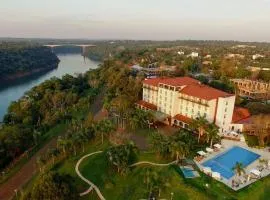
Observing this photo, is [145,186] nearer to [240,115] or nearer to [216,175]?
[216,175]

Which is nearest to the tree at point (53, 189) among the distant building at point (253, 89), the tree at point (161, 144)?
the tree at point (161, 144)

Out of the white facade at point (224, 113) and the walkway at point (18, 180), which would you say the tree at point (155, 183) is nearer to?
the walkway at point (18, 180)

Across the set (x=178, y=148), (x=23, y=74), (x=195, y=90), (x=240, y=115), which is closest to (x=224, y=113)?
(x=240, y=115)

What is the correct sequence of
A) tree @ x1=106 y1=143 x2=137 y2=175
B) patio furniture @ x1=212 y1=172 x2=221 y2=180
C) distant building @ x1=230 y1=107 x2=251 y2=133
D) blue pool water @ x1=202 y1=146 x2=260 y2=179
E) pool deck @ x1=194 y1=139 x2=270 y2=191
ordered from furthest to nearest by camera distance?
distant building @ x1=230 y1=107 x2=251 y2=133, blue pool water @ x1=202 y1=146 x2=260 y2=179, tree @ x1=106 y1=143 x2=137 y2=175, patio furniture @ x1=212 y1=172 x2=221 y2=180, pool deck @ x1=194 y1=139 x2=270 y2=191

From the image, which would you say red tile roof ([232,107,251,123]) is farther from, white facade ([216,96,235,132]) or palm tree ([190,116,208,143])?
palm tree ([190,116,208,143])

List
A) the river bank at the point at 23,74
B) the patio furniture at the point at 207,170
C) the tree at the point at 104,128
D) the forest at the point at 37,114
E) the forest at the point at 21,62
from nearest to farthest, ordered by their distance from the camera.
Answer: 1. the patio furniture at the point at 207,170
2. the forest at the point at 37,114
3. the tree at the point at 104,128
4. the river bank at the point at 23,74
5. the forest at the point at 21,62

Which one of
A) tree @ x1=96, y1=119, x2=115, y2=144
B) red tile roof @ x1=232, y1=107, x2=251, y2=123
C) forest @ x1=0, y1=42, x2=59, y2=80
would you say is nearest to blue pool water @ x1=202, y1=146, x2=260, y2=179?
red tile roof @ x1=232, y1=107, x2=251, y2=123

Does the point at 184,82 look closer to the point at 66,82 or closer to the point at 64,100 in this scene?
the point at 64,100
